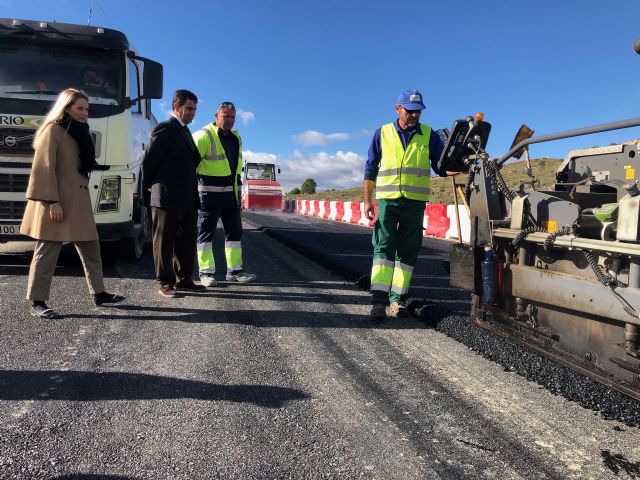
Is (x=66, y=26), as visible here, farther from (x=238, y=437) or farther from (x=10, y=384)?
(x=238, y=437)

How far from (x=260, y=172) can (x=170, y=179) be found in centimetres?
2524

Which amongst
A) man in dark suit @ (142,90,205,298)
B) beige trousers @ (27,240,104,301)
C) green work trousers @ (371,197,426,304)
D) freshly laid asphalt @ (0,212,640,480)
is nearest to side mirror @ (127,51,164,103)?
man in dark suit @ (142,90,205,298)

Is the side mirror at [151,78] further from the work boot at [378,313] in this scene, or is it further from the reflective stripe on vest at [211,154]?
the work boot at [378,313]

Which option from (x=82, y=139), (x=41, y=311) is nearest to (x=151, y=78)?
(x=82, y=139)

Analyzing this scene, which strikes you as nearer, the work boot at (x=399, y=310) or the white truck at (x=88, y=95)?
the work boot at (x=399, y=310)

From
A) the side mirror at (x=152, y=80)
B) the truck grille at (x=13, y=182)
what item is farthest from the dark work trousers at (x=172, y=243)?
the side mirror at (x=152, y=80)

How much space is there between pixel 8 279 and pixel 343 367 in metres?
4.35

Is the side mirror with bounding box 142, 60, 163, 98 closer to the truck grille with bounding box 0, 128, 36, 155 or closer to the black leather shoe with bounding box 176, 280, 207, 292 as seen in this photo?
the truck grille with bounding box 0, 128, 36, 155

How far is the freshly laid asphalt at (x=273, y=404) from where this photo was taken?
1993 mm

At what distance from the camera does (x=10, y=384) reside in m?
2.68

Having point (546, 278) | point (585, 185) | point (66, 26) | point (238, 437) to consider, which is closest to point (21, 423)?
point (238, 437)

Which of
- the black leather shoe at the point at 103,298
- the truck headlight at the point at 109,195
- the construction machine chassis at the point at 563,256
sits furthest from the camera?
the truck headlight at the point at 109,195

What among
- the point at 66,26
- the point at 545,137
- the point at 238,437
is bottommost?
the point at 238,437

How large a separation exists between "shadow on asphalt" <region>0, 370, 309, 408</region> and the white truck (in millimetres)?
3346
